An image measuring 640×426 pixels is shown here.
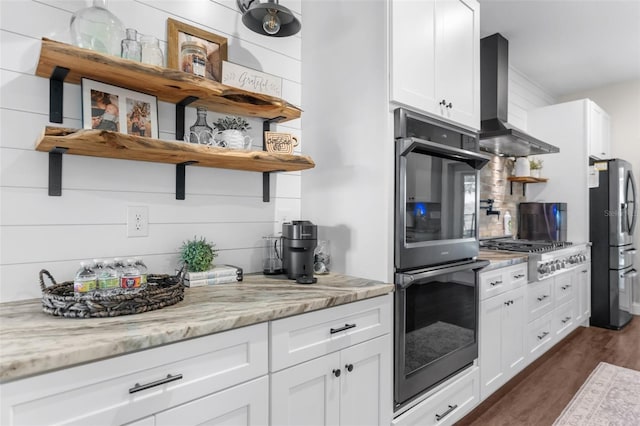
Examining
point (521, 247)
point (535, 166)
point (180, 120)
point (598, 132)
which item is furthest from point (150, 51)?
point (598, 132)

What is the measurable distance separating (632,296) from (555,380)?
8.76ft

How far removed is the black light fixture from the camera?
5.22 feet

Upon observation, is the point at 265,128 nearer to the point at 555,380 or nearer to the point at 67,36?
the point at 67,36

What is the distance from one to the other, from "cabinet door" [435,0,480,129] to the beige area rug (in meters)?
1.98

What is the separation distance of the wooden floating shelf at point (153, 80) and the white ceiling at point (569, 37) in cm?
229

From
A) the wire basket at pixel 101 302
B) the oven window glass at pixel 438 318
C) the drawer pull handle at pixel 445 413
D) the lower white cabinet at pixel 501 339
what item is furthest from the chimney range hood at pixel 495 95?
the wire basket at pixel 101 302

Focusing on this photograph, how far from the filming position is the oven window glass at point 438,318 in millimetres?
1823

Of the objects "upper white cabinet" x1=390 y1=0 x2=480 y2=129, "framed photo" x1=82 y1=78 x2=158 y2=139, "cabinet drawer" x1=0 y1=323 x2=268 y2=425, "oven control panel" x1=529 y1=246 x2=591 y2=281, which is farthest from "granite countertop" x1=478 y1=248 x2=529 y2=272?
"framed photo" x1=82 y1=78 x2=158 y2=139

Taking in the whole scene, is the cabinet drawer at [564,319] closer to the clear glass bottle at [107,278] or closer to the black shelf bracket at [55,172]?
the clear glass bottle at [107,278]

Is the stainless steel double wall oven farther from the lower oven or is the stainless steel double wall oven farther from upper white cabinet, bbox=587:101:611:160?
upper white cabinet, bbox=587:101:611:160

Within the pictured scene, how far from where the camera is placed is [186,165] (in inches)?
68.5

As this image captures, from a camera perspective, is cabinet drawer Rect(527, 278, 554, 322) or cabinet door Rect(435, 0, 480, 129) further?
cabinet drawer Rect(527, 278, 554, 322)

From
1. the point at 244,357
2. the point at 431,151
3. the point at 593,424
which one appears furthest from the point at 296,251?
the point at 593,424

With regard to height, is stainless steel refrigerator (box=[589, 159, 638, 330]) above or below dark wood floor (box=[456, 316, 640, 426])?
above
